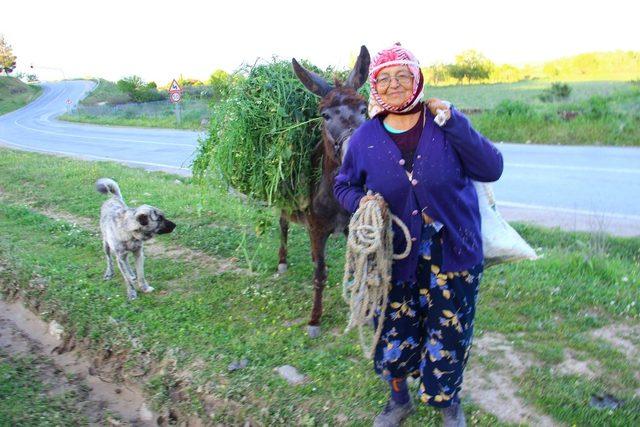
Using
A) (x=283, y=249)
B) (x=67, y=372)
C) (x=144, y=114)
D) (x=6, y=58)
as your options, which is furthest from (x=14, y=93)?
(x=67, y=372)

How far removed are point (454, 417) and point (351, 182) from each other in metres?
1.44

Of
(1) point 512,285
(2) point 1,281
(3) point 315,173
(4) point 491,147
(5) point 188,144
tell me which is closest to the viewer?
(4) point 491,147

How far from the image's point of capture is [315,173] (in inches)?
163

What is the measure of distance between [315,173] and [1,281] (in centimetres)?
402

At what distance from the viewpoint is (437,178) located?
89.1 inches

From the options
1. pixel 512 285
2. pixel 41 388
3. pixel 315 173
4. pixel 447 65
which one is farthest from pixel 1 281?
pixel 447 65

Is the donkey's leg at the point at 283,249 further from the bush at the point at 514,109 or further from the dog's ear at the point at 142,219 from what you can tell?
the bush at the point at 514,109

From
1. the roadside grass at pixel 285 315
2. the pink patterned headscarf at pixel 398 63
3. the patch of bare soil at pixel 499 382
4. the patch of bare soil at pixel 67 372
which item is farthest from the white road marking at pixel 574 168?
the patch of bare soil at pixel 67 372

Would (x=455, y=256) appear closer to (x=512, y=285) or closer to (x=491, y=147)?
(x=491, y=147)

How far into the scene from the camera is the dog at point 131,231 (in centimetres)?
477

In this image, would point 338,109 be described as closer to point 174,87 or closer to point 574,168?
point 574,168

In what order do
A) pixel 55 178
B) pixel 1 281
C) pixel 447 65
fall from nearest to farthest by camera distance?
pixel 1 281
pixel 55 178
pixel 447 65

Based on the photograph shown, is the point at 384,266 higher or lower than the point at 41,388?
higher

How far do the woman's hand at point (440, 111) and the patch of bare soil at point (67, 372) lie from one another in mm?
2887
